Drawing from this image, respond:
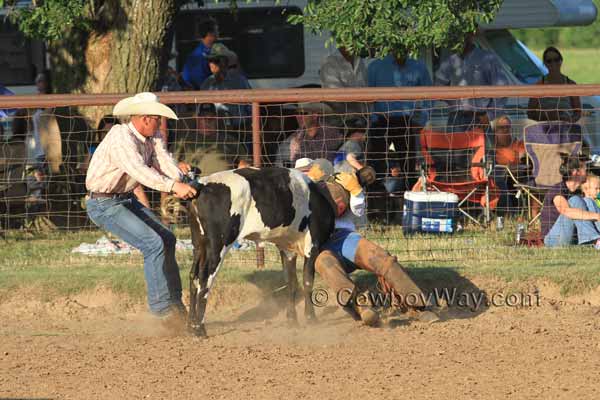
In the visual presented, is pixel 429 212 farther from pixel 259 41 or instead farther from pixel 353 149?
pixel 259 41

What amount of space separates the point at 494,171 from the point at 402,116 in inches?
54.6

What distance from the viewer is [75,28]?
1281 cm

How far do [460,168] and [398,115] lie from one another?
3.31 ft

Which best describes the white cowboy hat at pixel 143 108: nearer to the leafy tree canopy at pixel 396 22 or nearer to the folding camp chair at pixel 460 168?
the leafy tree canopy at pixel 396 22

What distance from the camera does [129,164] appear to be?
25.8 feet

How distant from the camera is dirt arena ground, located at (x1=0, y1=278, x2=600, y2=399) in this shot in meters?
6.80

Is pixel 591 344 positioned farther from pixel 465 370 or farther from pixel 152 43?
pixel 152 43

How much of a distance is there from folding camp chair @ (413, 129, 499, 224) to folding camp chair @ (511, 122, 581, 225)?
487 millimetres

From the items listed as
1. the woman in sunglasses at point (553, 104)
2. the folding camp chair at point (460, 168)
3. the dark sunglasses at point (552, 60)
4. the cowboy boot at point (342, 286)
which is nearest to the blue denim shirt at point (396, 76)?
the folding camp chair at point (460, 168)

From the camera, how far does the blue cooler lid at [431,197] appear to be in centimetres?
1201

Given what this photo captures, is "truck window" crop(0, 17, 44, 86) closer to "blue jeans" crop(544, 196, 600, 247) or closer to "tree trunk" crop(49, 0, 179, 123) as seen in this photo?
"tree trunk" crop(49, 0, 179, 123)

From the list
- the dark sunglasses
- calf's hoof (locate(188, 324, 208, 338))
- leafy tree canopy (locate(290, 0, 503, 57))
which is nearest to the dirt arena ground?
calf's hoof (locate(188, 324, 208, 338))

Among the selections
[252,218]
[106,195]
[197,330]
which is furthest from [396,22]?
[197,330]

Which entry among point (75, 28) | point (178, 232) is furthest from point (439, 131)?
point (75, 28)
